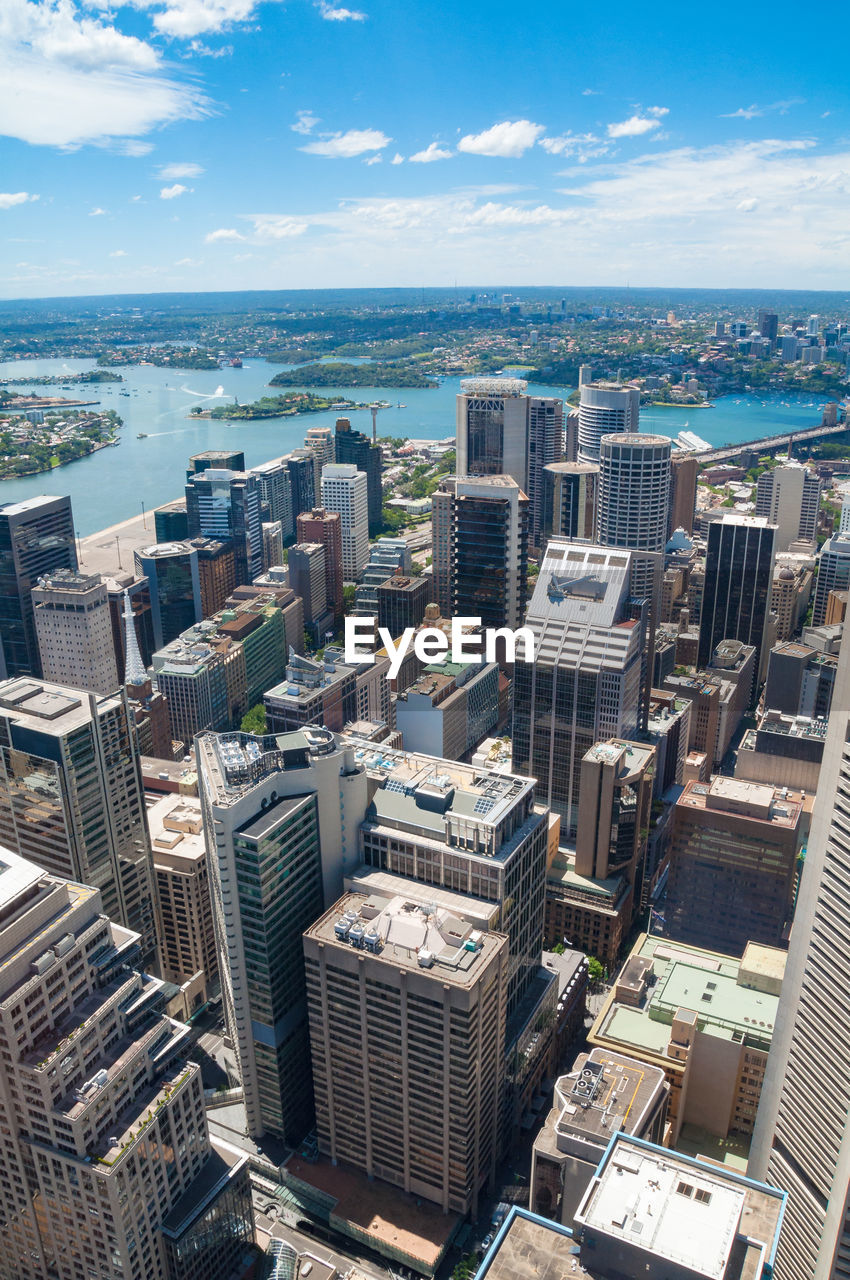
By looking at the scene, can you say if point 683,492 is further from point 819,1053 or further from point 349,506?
point 819,1053

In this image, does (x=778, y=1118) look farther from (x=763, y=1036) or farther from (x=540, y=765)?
(x=540, y=765)

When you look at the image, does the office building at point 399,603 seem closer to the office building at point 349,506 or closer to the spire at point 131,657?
the spire at point 131,657

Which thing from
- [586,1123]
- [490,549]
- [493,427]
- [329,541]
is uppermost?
[493,427]

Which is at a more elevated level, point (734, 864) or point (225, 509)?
point (225, 509)

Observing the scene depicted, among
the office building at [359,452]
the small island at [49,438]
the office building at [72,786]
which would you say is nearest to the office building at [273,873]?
the office building at [72,786]

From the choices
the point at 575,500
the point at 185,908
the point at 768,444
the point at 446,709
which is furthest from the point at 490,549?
the point at 768,444

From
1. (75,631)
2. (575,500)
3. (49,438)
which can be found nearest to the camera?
(75,631)

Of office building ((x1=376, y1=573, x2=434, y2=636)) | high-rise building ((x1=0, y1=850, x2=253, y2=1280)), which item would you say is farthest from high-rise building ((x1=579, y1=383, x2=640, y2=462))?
high-rise building ((x1=0, y1=850, x2=253, y2=1280))

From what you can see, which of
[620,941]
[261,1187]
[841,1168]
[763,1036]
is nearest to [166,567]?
[620,941]
